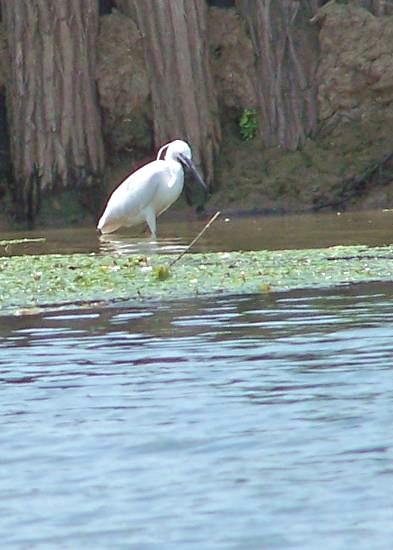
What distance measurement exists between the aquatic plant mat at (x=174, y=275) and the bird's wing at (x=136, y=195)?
482cm

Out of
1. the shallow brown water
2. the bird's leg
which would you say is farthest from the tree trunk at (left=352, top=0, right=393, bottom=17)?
the bird's leg

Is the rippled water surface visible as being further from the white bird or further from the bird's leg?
the white bird

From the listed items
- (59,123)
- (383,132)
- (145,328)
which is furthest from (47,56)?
(145,328)

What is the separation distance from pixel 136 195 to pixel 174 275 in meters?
6.40

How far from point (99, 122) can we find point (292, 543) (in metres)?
17.0

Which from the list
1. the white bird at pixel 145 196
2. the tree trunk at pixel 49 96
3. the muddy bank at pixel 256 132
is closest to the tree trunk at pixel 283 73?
the muddy bank at pixel 256 132

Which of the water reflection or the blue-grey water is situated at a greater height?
the water reflection

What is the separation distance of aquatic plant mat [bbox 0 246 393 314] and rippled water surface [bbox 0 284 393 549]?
1341mm

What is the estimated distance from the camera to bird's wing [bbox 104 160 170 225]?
17.5 m

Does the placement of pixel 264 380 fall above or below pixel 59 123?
below

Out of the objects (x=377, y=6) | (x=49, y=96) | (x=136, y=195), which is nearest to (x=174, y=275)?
(x=136, y=195)

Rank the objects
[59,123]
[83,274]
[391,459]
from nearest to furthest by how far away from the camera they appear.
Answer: [391,459] → [83,274] → [59,123]

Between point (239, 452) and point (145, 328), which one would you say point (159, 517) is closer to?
point (239, 452)

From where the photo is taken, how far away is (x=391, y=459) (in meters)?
5.35
